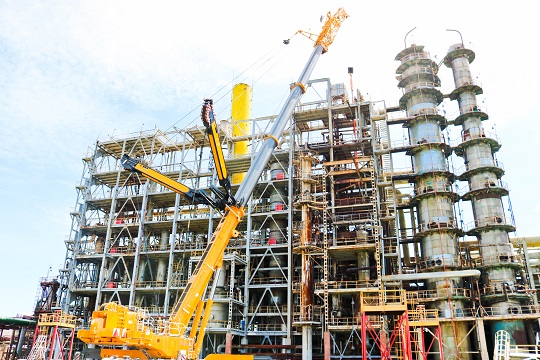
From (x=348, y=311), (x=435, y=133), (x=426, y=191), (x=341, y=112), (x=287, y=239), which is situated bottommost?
(x=348, y=311)

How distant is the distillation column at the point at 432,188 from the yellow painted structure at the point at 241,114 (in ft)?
65.2

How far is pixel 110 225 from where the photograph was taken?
53719 millimetres

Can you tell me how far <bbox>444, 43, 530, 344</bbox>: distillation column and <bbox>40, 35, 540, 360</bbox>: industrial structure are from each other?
0.12 meters

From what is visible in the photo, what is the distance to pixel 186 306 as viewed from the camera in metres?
22.5

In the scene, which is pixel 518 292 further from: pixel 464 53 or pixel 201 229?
pixel 201 229

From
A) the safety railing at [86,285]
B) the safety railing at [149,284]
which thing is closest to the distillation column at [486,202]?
the safety railing at [149,284]

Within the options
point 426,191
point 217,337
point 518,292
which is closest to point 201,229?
point 217,337

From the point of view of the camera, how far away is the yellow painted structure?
56.8 metres

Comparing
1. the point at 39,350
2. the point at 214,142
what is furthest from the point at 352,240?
the point at 39,350

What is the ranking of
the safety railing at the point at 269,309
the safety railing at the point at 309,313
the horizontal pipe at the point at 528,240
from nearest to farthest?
the safety railing at the point at 309,313 < the safety railing at the point at 269,309 < the horizontal pipe at the point at 528,240

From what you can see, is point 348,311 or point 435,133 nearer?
point 348,311

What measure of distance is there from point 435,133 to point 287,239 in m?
18.8

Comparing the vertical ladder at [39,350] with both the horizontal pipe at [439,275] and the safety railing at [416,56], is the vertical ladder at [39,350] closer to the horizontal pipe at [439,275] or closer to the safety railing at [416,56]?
the horizontal pipe at [439,275]

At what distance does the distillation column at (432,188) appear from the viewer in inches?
1468
